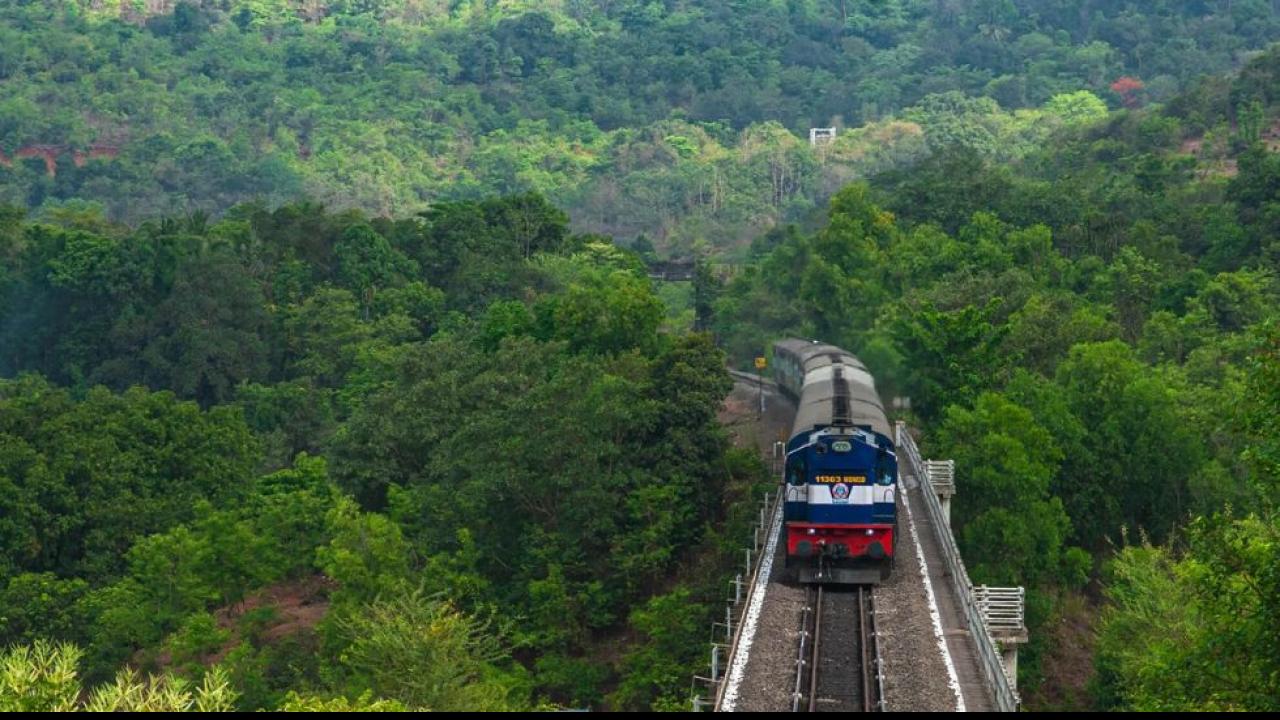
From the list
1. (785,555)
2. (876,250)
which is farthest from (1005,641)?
(876,250)

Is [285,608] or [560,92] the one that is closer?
[285,608]

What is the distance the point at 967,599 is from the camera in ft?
89.8

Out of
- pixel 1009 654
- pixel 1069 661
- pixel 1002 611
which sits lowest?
pixel 1069 661

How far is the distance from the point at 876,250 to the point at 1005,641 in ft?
119

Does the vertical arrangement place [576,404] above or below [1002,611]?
above

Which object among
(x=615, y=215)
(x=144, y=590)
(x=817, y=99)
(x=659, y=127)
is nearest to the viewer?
(x=144, y=590)

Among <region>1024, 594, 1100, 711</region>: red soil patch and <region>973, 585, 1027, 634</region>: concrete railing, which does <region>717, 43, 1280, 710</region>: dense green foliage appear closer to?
<region>1024, 594, 1100, 711</region>: red soil patch

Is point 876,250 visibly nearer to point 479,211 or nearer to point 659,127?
point 479,211

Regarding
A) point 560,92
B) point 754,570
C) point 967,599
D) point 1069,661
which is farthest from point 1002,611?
point 560,92

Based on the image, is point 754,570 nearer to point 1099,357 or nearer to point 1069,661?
point 1069,661

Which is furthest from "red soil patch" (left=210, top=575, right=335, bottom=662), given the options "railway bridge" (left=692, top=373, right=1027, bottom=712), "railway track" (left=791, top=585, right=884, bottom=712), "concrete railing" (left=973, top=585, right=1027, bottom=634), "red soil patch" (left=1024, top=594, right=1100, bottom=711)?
"concrete railing" (left=973, top=585, right=1027, bottom=634)

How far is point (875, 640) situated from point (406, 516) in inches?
745

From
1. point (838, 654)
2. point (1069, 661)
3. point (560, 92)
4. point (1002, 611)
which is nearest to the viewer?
point (838, 654)

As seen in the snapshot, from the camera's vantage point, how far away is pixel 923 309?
48250 mm
